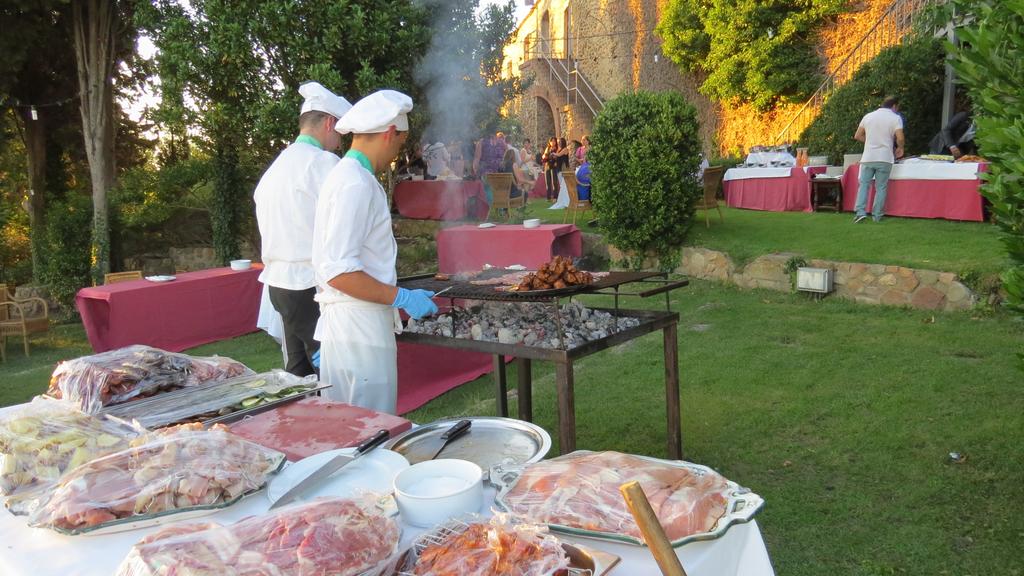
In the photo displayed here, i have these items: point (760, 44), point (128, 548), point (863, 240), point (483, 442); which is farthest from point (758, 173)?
point (128, 548)

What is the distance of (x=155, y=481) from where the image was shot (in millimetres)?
1454

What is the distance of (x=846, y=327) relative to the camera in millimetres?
6633

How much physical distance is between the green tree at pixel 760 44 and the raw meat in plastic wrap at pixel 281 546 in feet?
71.7

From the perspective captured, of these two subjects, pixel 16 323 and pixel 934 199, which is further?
pixel 934 199

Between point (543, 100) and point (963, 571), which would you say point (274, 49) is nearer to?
point (963, 571)

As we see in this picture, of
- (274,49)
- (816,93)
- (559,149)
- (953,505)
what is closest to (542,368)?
(953,505)

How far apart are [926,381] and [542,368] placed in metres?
3.42

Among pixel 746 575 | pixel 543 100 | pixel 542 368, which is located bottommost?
pixel 542 368

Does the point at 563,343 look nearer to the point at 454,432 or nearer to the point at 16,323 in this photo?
the point at 454,432

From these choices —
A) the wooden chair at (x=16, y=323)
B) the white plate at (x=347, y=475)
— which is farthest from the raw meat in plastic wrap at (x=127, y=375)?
the wooden chair at (x=16, y=323)

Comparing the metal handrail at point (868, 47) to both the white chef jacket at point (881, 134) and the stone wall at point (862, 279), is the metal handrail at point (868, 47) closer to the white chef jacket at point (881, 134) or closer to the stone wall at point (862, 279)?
the white chef jacket at point (881, 134)

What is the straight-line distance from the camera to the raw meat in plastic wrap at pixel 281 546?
1.06 m

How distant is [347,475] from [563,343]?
57.9 inches

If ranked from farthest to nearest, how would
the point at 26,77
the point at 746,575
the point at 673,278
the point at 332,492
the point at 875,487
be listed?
1. the point at 26,77
2. the point at 673,278
3. the point at 875,487
4. the point at 332,492
5. the point at 746,575
